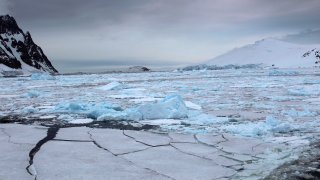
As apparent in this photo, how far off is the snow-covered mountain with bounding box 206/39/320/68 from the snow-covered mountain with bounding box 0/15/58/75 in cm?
5924

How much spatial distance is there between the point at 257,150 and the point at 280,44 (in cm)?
10828

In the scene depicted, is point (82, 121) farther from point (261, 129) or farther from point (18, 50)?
point (18, 50)

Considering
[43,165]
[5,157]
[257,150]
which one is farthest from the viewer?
[257,150]

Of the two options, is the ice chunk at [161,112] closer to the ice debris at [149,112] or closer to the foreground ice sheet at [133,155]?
the ice debris at [149,112]

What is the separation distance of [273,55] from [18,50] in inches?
3261

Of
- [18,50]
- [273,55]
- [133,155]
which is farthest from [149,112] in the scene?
[18,50]

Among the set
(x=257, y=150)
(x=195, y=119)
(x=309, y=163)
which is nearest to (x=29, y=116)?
(x=195, y=119)

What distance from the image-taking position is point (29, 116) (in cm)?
695

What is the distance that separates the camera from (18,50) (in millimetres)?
130375

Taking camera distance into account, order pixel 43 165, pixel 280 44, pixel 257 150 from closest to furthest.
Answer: pixel 43 165 → pixel 257 150 → pixel 280 44

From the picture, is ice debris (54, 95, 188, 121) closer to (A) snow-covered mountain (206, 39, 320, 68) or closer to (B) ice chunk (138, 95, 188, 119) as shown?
(B) ice chunk (138, 95, 188, 119)

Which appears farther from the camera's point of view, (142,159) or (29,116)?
(29,116)

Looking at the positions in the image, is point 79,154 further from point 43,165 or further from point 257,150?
point 257,150

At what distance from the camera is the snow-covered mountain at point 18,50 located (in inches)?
4648
